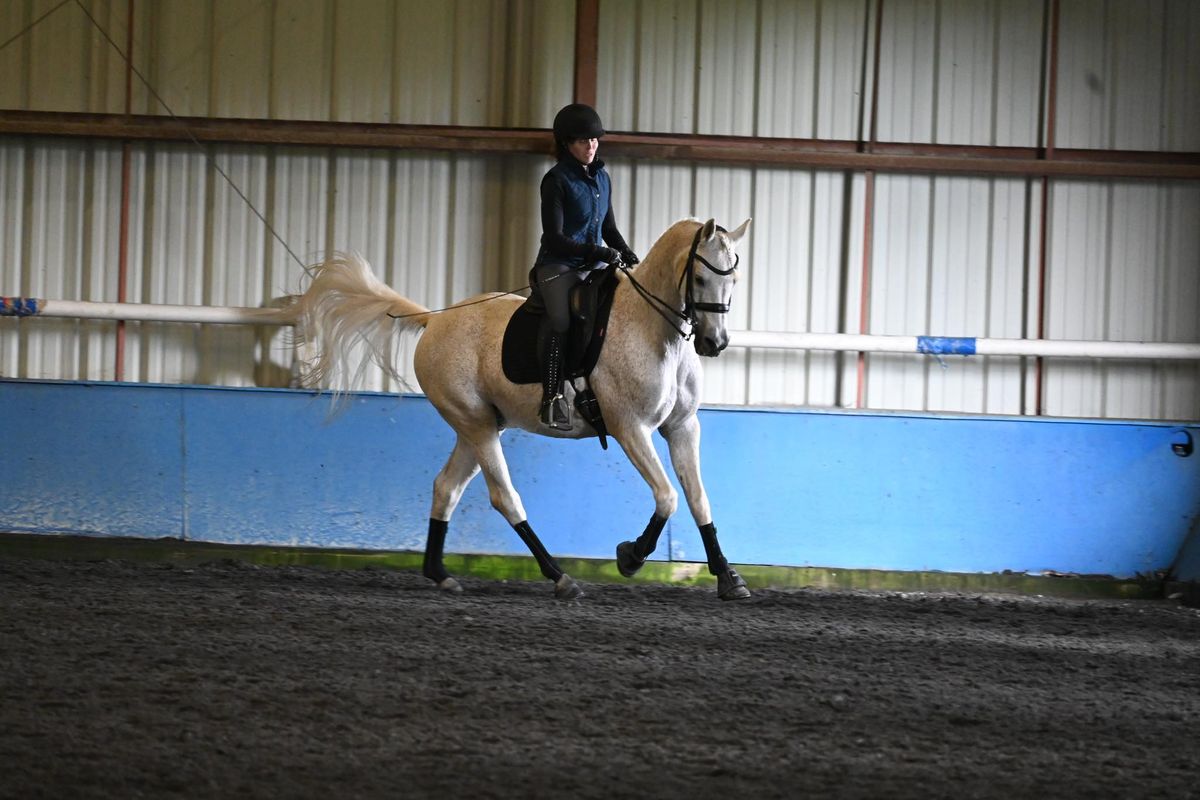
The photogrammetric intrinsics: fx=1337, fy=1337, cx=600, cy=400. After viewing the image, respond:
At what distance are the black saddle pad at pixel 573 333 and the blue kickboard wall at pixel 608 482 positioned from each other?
4.98 ft

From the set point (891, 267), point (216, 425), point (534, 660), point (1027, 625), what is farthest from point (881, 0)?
point (534, 660)

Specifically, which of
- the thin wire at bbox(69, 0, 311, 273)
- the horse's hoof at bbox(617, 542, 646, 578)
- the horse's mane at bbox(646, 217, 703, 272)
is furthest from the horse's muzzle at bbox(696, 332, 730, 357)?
the thin wire at bbox(69, 0, 311, 273)

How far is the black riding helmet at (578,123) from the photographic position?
6332 millimetres

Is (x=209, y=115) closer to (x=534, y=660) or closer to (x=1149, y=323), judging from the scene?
(x=534, y=660)

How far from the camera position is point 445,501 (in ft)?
23.2

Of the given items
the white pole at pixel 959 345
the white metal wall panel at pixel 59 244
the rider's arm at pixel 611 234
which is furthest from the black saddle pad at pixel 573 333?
the white metal wall panel at pixel 59 244

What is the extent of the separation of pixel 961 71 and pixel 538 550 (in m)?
4.41

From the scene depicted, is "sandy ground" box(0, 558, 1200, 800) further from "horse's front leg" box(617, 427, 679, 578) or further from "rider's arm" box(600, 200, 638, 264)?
"rider's arm" box(600, 200, 638, 264)

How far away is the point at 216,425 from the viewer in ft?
26.6

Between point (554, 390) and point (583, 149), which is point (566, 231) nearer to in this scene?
point (583, 149)

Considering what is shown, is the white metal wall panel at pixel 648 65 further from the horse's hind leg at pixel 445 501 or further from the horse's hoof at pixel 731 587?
the horse's hoof at pixel 731 587

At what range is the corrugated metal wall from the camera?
869cm

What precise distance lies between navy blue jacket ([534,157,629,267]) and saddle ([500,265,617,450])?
163 millimetres

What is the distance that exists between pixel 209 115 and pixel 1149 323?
6.28m
